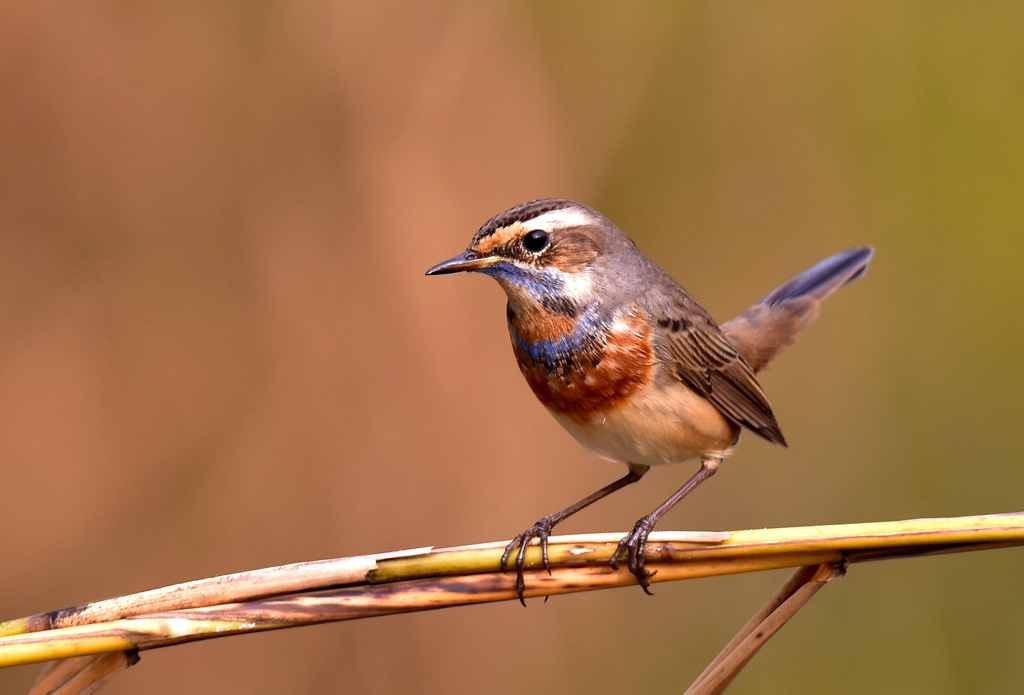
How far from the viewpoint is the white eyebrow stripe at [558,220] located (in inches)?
145

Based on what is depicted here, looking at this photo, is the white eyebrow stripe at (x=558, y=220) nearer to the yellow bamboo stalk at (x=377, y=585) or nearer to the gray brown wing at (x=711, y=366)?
the gray brown wing at (x=711, y=366)

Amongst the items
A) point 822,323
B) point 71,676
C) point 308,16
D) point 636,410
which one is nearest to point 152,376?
point 308,16

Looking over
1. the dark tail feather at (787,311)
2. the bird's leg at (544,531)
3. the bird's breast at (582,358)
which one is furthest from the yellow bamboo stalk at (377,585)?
the dark tail feather at (787,311)

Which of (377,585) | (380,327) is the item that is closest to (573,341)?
(377,585)

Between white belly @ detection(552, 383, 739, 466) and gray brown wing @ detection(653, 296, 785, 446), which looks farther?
gray brown wing @ detection(653, 296, 785, 446)

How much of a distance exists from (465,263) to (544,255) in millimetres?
323

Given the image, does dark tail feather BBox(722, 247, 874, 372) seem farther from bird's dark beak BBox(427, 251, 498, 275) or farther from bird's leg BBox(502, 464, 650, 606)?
bird's dark beak BBox(427, 251, 498, 275)

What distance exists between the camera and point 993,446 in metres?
5.64

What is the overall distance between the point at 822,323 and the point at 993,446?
143cm

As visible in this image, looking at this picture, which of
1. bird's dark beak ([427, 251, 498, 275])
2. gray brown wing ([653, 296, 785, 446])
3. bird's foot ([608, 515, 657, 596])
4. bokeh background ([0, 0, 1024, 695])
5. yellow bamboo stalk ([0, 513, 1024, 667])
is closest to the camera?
yellow bamboo stalk ([0, 513, 1024, 667])

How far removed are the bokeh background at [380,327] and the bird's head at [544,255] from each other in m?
2.21

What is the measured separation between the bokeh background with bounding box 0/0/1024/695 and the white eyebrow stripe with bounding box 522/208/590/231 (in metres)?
2.22

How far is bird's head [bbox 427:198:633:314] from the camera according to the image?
12.0 ft

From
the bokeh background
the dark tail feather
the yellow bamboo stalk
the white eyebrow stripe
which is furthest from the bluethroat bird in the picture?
the bokeh background
